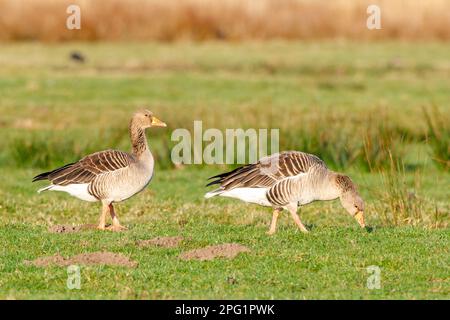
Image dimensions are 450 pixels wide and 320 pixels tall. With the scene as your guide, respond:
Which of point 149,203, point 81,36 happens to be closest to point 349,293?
point 149,203

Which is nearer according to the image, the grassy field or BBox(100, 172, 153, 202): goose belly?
the grassy field

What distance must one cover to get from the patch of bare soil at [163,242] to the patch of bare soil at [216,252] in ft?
1.39

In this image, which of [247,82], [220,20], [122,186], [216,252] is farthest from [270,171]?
[220,20]

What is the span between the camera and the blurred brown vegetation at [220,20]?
1797 inches

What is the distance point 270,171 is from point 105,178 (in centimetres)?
209

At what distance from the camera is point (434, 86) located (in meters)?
32.9

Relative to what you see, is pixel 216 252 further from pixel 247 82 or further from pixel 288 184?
pixel 247 82

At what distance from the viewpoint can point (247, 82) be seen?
3331 cm

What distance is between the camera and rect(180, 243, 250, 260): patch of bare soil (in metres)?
11.3

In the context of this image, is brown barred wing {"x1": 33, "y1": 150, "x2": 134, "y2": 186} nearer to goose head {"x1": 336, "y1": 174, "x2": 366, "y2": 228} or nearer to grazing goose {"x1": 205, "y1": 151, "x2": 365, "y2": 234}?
grazing goose {"x1": 205, "y1": 151, "x2": 365, "y2": 234}

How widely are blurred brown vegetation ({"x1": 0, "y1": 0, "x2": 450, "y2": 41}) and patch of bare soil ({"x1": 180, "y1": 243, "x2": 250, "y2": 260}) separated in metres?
34.8

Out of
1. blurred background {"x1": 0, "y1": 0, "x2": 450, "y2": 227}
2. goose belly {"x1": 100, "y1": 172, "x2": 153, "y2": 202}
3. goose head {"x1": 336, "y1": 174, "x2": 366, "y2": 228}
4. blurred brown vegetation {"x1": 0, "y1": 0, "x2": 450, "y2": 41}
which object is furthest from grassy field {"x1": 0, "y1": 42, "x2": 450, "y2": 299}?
blurred brown vegetation {"x1": 0, "y1": 0, "x2": 450, "y2": 41}

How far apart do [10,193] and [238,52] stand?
88.0 ft
